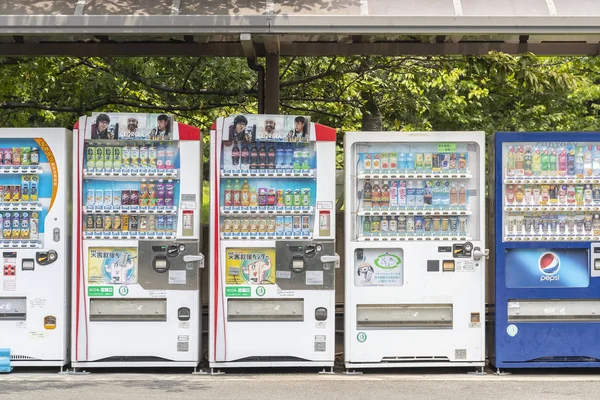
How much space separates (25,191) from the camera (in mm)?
7637

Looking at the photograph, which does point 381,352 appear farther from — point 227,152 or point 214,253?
point 227,152

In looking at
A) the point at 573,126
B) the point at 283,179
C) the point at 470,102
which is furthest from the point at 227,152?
the point at 573,126

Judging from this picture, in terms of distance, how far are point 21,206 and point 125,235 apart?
98 centimetres

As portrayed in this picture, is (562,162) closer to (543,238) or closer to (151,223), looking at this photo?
(543,238)

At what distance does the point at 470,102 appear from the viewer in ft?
61.2

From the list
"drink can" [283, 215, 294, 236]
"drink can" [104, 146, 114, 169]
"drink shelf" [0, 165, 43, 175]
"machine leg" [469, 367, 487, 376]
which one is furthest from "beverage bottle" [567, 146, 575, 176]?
"drink shelf" [0, 165, 43, 175]

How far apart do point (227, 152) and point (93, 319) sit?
2.00 metres

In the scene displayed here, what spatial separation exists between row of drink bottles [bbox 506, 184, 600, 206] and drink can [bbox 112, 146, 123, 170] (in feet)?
12.0

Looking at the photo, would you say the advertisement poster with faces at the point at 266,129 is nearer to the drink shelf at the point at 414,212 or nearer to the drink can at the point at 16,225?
the drink shelf at the point at 414,212

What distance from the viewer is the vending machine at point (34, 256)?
7.63 meters

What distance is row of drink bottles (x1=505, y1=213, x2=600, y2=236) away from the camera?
7832mm

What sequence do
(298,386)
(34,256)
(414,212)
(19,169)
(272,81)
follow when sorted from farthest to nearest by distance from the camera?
(272,81) → (414,212) → (34,256) → (19,169) → (298,386)

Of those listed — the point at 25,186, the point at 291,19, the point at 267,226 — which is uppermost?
the point at 291,19

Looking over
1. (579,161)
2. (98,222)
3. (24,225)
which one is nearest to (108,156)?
(98,222)
